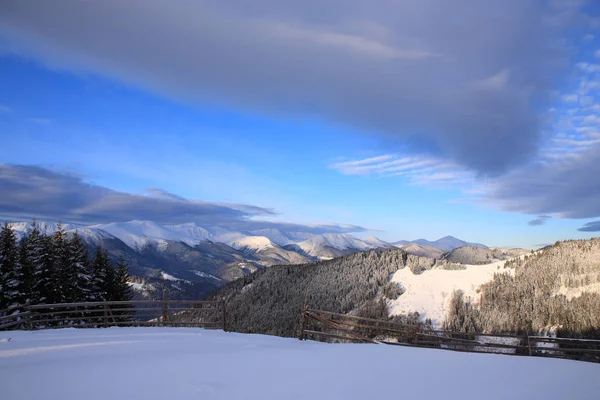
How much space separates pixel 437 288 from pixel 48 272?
6649 cm

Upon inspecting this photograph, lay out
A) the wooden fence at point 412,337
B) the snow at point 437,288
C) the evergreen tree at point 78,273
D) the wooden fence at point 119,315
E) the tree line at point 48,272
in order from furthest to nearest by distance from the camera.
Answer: the snow at point 437,288
the evergreen tree at point 78,273
the tree line at point 48,272
the wooden fence at point 119,315
the wooden fence at point 412,337

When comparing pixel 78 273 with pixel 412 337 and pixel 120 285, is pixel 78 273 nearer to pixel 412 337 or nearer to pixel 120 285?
pixel 120 285

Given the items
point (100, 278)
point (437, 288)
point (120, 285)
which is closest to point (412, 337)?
point (100, 278)

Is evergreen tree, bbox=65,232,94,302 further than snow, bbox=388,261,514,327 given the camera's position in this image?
No

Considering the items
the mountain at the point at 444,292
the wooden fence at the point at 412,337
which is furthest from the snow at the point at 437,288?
the wooden fence at the point at 412,337

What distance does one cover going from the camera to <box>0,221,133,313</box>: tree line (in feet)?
83.1

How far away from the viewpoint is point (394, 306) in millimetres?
74438

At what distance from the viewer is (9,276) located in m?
25.2

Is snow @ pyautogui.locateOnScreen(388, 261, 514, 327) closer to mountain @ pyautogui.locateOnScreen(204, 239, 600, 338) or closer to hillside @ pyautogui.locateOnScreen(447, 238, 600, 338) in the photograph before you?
mountain @ pyautogui.locateOnScreen(204, 239, 600, 338)

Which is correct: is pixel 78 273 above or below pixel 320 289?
above

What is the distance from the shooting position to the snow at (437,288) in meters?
69.0

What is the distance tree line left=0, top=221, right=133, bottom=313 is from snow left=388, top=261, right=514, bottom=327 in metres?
53.7

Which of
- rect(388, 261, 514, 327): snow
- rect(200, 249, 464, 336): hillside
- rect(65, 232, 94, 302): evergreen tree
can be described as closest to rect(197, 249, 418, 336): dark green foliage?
rect(200, 249, 464, 336): hillside

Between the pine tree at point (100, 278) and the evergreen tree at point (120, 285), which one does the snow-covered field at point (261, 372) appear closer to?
the pine tree at point (100, 278)
